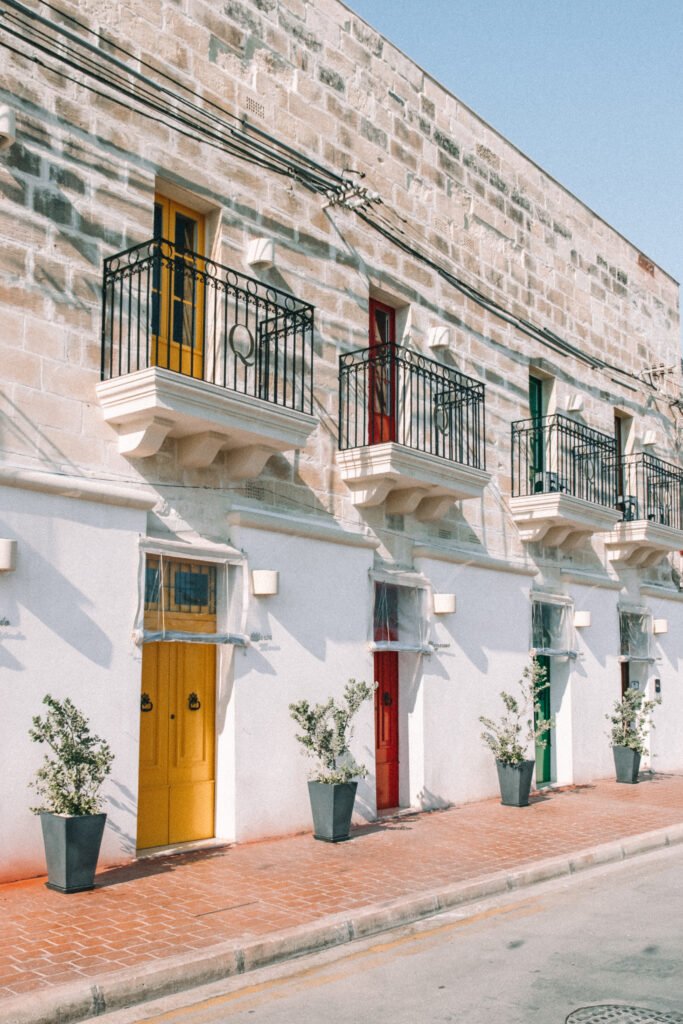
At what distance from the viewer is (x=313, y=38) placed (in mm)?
11641

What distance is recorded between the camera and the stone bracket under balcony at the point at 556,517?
14.0m

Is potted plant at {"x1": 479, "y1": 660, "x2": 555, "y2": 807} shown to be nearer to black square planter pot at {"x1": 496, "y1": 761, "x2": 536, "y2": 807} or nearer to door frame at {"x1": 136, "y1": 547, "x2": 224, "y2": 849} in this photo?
black square planter pot at {"x1": 496, "y1": 761, "x2": 536, "y2": 807}

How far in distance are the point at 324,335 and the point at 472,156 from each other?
4705mm

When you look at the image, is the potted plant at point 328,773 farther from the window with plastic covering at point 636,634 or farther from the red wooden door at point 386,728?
the window with plastic covering at point 636,634

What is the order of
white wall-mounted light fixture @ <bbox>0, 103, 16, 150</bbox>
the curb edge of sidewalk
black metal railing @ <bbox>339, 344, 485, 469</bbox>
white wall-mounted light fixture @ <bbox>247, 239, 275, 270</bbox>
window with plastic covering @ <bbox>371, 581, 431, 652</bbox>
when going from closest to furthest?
the curb edge of sidewalk → white wall-mounted light fixture @ <bbox>0, 103, 16, 150</bbox> → white wall-mounted light fixture @ <bbox>247, 239, 275, 270</bbox> → black metal railing @ <bbox>339, 344, 485, 469</bbox> → window with plastic covering @ <bbox>371, 581, 431, 652</bbox>

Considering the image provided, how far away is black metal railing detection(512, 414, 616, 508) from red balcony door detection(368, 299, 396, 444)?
8.10ft

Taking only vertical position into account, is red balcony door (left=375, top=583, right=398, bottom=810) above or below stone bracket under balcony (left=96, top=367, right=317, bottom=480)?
below

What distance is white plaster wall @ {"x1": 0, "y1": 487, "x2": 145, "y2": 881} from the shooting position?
309 inches

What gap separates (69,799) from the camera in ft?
24.6

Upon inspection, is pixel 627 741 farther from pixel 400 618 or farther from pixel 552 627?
pixel 400 618

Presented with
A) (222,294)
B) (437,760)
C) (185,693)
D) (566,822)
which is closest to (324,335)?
(222,294)

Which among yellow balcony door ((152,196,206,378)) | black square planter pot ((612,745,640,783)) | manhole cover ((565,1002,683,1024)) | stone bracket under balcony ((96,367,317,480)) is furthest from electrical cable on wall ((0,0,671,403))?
manhole cover ((565,1002,683,1024))

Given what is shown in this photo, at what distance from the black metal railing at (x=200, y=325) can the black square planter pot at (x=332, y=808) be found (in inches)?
146

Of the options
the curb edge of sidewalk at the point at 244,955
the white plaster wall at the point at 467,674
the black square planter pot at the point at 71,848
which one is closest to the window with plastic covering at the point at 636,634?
the white plaster wall at the point at 467,674
